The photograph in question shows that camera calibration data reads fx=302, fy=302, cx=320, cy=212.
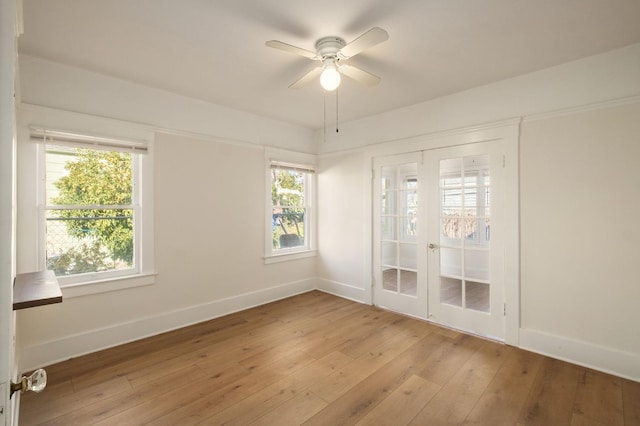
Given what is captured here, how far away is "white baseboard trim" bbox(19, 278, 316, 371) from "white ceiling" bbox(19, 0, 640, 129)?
2.50 meters

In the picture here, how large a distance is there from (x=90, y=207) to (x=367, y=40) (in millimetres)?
2904

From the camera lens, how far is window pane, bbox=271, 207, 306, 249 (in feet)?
15.1

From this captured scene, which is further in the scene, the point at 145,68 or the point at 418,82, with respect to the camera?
the point at 418,82

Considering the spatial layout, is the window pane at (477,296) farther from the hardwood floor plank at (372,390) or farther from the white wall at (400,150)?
the hardwood floor plank at (372,390)

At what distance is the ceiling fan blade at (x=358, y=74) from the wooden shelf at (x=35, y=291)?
7.75 feet

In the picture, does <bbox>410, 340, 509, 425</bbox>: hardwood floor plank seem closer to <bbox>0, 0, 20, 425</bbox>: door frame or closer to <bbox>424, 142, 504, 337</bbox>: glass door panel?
<bbox>424, 142, 504, 337</bbox>: glass door panel

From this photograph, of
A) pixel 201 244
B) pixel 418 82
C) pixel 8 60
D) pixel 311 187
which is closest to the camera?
pixel 8 60

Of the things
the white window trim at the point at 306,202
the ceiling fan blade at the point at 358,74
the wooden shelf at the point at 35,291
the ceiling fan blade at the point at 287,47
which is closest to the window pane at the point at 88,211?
the wooden shelf at the point at 35,291

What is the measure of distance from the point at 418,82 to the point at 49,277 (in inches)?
Result: 139

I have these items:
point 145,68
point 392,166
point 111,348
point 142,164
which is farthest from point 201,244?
point 392,166

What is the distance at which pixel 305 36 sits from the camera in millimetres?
2291

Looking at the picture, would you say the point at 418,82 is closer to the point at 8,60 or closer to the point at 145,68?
the point at 145,68

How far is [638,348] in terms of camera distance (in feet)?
7.98

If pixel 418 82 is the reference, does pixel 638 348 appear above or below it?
below
